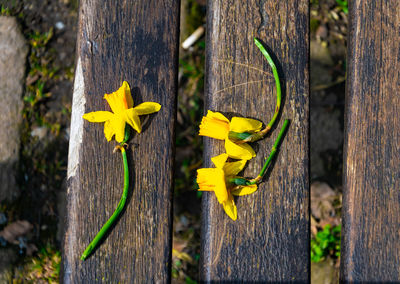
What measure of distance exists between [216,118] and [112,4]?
0.48 meters

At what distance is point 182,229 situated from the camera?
5.98 ft

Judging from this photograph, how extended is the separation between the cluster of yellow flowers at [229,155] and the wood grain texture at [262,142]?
3 centimetres

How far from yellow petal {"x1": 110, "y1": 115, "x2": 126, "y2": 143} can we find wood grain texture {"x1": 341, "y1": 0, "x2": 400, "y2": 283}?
701mm

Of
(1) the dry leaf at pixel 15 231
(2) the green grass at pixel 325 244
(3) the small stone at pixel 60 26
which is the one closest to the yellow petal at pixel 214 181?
(2) the green grass at pixel 325 244

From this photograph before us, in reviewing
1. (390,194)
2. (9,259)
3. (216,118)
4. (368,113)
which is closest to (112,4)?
(216,118)

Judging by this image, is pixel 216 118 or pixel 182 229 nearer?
pixel 216 118

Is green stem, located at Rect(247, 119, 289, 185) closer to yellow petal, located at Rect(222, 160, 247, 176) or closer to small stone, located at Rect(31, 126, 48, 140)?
yellow petal, located at Rect(222, 160, 247, 176)

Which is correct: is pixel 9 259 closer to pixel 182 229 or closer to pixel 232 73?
pixel 182 229

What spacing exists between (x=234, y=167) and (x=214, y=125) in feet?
0.46

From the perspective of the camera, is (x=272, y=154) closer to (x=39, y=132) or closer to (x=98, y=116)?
(x=98, y=116)

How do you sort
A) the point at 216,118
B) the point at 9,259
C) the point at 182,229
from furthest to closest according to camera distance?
the point at 182,229 → the point at 9,259 → the point at 216,118

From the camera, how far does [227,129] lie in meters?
1.16

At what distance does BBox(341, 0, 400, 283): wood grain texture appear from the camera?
3.92 feet

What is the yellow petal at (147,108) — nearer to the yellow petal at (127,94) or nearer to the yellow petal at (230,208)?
the yellow petal at (127,94)
